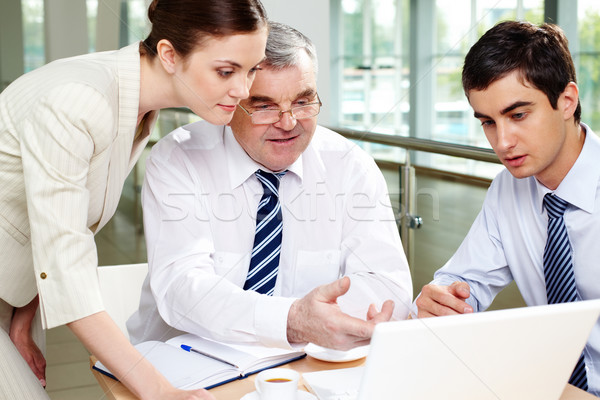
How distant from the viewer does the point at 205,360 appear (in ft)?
3.49

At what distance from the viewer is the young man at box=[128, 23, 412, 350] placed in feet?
4.41

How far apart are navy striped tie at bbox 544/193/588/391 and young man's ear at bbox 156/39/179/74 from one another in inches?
29.1

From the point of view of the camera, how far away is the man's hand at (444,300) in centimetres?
114

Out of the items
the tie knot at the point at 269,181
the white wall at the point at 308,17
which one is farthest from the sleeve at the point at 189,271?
the white wall at the point at 308,17

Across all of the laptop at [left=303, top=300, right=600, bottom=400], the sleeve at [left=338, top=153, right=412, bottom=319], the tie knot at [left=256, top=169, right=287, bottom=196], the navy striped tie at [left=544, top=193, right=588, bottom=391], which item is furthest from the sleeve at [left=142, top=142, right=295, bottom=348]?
the navy striped tie at [left=544, top=193, right=588, bottom=391]

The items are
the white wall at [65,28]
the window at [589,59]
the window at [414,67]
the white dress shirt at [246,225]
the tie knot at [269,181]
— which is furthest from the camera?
the window at [414,67]

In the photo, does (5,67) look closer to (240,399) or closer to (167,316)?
(167,316)

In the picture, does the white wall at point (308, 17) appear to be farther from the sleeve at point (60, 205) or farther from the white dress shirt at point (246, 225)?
the sleeve at point (60, 205)

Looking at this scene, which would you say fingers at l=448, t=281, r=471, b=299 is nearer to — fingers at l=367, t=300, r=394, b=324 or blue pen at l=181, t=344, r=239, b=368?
fingers at l=367, t=300, r=394, b=324

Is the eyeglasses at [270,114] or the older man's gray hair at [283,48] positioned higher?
the older man's gray hair at [283,48]

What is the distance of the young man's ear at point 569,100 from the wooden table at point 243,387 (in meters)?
0.53

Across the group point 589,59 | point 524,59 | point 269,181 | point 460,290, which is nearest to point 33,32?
point 269,181

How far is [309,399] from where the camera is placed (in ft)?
3.03

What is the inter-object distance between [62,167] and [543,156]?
2.76 ft
